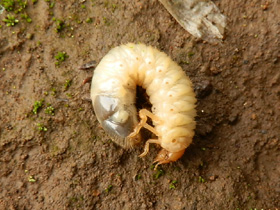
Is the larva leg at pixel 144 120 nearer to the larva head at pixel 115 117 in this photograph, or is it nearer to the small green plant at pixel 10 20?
the larva head at pixel 115 117

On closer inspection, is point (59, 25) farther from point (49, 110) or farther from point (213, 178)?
point (213, 178)

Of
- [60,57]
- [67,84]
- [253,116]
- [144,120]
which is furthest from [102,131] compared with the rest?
[253,116]

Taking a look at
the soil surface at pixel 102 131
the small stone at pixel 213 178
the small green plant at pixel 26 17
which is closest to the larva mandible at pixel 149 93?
the soil surface at pixel 102 131

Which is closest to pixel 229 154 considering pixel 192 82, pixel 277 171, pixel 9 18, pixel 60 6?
pixel 277 171

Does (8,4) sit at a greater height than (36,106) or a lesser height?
greater

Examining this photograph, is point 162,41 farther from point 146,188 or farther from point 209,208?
point 209,208
